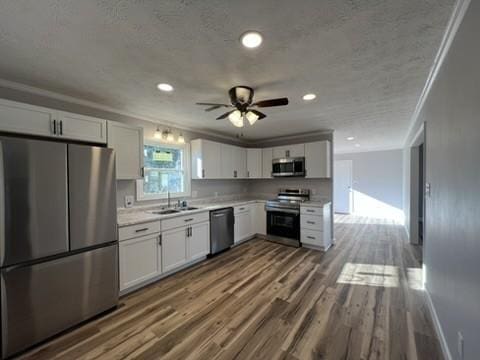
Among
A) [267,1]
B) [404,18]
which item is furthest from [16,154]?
[404,18]

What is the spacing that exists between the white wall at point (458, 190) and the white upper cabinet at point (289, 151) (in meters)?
2.52

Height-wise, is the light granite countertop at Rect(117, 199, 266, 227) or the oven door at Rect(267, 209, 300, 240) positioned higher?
the light granite countertop at Rect(117, 199, 266, 227)

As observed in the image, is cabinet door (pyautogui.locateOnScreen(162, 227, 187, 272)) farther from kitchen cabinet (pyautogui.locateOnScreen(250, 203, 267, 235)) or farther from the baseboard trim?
the baseboard trim

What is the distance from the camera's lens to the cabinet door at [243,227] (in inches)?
170

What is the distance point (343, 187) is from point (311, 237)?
5.04 m

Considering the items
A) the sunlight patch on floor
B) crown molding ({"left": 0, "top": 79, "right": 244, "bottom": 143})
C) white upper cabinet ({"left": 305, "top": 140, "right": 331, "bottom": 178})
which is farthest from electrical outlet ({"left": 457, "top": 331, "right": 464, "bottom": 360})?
crown molding ({"left": 0, "top": 79, "right": 244, "bottom": 143})

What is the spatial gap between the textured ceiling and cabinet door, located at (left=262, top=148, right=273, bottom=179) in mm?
2258

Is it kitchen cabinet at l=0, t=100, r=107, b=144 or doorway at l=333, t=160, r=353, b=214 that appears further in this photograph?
doorway at l=333, t=160, r=353, b=214

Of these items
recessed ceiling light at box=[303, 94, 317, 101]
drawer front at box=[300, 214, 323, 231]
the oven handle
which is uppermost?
recessed ceiling light at box=[303, 94, 317, 101]

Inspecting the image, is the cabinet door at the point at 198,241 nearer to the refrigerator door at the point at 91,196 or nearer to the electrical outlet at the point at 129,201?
the electrical outlet at the point at 129,201

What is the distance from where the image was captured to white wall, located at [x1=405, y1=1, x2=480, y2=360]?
1141 mm

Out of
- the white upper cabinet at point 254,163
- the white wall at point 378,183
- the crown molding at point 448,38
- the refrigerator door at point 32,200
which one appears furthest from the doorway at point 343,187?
the refrigerator door at point 32,200

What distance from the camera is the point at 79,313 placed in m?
2.01

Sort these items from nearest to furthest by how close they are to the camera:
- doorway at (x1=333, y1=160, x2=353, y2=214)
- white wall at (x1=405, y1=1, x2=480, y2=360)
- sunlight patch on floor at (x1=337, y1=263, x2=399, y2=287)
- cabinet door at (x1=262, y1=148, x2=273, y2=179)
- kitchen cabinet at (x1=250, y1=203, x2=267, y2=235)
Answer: white wall at (x1=405, y1=1, x2=480, y2=360)
sunlight patch on floor at (x1=337, y1=263, x2=399, y2=287)
kitchen cabinet at (x1=250, y1=203, x2=267, y2=235)
cabinet door at (x1=262, y1=148, x2=273, y2=179)
doorway at (x1=333, y1=160, x2=353, y2=214)
